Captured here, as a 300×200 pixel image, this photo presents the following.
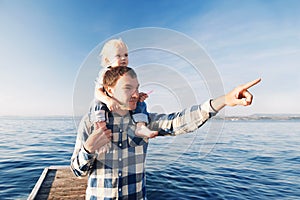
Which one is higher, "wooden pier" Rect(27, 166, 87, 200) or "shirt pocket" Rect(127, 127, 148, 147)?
"shirt pocket" Rect(127, 127, 148, 147)

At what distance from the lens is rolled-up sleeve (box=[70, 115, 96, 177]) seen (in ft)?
5.39

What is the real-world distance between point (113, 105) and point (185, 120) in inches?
24.1

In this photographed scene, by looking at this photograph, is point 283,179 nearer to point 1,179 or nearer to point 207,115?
point 207,115

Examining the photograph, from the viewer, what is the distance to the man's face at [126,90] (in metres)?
1.73

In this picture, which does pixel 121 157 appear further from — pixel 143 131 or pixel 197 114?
pixel 197 114

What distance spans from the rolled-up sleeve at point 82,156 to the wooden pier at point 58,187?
12.7 feet

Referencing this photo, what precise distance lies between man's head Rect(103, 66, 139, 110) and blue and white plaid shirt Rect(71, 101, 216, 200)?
185mm

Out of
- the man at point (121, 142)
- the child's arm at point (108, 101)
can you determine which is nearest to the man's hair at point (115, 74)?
the man at point (121, 142)

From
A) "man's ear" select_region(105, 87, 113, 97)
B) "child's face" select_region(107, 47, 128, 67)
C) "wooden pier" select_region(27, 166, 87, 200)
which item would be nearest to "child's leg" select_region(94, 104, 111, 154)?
"man's ear" select_region(105, 87, 113, 97)

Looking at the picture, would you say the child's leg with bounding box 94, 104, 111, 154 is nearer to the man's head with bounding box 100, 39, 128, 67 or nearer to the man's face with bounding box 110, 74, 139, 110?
the man's face with bounding box 110, 74, 139, 110

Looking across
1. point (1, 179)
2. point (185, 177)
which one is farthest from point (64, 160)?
point (185, 177)

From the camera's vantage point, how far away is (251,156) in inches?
483

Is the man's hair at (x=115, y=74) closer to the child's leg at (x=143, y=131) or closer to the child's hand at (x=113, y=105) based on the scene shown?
the child's hand at (x=113, y=105)

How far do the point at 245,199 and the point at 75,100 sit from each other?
6.33 m
